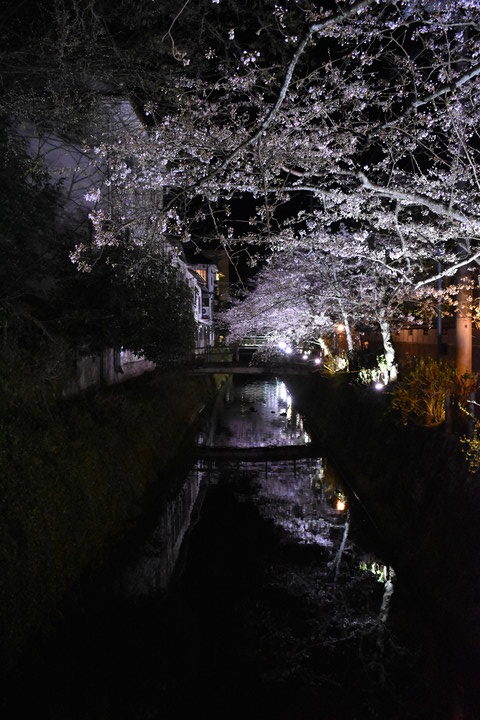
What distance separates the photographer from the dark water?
697 cm

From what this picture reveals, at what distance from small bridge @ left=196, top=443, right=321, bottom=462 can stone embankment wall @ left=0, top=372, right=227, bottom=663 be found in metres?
4.26

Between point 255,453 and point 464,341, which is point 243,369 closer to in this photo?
point 255,453

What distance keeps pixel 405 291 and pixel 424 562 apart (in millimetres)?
11177

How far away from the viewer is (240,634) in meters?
8.70

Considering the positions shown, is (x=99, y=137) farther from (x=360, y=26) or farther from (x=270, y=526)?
(x=270, y=526)

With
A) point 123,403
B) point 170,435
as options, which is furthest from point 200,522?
point 170,435

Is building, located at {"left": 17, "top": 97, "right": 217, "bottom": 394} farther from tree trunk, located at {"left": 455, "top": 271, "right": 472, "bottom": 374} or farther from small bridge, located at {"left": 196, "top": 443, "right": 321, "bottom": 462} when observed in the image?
tree trunk, located at {"left": 455, "top": 271, "right": 472, "bottom": 374}

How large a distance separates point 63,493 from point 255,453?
12.3 metres

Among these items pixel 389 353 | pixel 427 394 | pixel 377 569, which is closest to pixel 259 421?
pixel 389 353

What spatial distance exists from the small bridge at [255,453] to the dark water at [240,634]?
564 centimetres

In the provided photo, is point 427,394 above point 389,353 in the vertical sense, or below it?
below

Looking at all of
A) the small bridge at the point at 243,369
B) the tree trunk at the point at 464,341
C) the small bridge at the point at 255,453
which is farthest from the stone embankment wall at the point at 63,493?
the small bridge at the point at 243,369

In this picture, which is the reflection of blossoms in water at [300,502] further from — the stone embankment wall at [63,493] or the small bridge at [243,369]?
the small bridge at [243,369]

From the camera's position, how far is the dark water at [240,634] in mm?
6969
